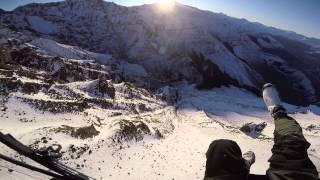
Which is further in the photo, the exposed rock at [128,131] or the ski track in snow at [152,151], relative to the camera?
the exposed rock at [128,131]

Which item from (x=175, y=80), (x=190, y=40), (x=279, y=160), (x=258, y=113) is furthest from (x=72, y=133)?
(x=190, y=40)

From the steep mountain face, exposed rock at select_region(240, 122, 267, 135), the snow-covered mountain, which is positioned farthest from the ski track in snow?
the steep mountain face

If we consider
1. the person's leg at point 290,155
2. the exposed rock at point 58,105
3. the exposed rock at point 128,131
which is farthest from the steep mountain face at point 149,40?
the person's leg at point 290,155

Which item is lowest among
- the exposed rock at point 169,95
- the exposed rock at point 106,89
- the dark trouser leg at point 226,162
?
the exposed rock at point 169,95

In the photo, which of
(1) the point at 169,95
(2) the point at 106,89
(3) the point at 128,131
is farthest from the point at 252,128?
(1) the point at 169,95

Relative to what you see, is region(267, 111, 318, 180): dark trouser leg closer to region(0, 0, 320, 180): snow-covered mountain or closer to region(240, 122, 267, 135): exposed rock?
region(0, 0, 320, 180): snow-covered mountain

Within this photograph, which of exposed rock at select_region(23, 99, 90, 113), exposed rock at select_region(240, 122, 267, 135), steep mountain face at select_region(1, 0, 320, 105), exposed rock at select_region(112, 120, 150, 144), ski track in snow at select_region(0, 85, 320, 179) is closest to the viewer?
ski track in snow at select_region(0, 85, 320, 179)

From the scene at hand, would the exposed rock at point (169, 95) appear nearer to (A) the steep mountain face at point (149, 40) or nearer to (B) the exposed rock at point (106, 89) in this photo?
(B) the exposed rock at point (106, 89)

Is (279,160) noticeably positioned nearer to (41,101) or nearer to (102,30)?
(41,101)
